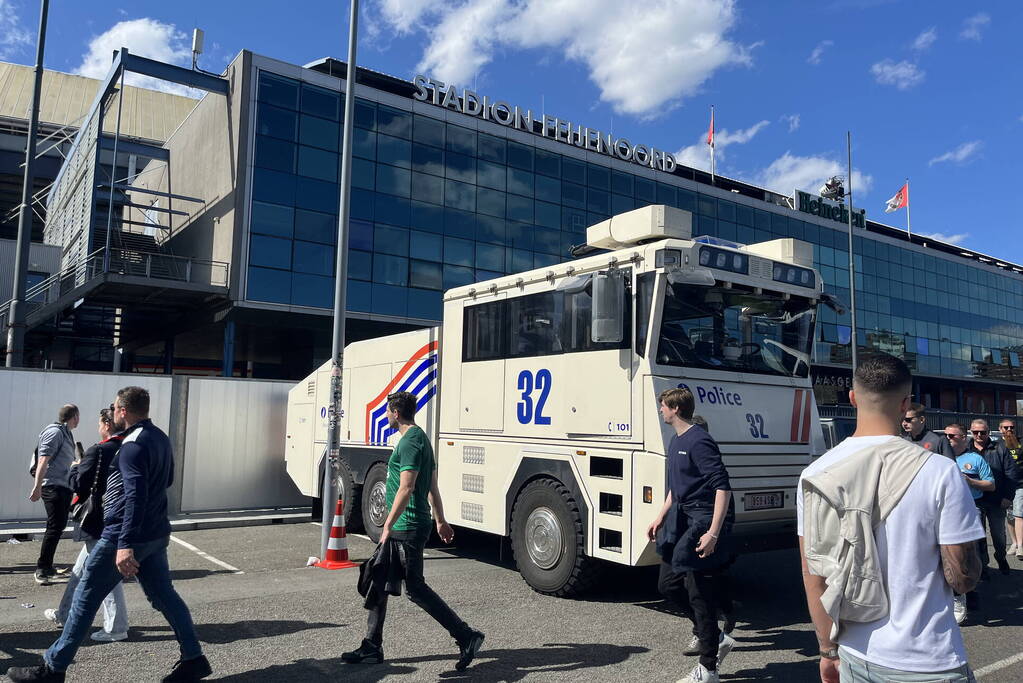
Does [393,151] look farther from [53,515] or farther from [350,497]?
[53,515]

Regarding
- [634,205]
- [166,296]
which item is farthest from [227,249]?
[634,205]

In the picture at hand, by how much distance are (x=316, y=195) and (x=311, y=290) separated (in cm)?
346

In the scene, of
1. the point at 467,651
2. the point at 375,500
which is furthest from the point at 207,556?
the point at 467,651

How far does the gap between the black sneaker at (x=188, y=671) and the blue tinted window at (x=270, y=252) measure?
2272 centimetres

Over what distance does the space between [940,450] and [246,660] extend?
6171mm

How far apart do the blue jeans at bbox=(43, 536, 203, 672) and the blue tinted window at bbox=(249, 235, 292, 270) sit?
22519 millimetres

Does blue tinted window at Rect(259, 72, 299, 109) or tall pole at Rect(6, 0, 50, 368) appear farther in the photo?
blue tinted window at Rect(259, 72, 299, 109)

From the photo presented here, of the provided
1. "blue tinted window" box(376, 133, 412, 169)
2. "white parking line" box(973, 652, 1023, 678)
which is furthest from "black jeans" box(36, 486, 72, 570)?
"blue tinted window" box(376, 133, 412, 169)

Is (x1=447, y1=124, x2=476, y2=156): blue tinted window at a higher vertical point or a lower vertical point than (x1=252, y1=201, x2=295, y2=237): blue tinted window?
higher

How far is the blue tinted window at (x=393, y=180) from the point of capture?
28.7 m

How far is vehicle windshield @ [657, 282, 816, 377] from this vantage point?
6.96m

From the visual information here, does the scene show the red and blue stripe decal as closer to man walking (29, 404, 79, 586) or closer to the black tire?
the black tire

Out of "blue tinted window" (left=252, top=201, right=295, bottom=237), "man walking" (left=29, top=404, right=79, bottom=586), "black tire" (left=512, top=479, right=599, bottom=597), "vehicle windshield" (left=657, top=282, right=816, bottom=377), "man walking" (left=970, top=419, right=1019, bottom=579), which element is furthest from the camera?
"blue tinted window" (left=252, top=201, right=295, bottom=237)

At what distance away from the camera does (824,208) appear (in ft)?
152
